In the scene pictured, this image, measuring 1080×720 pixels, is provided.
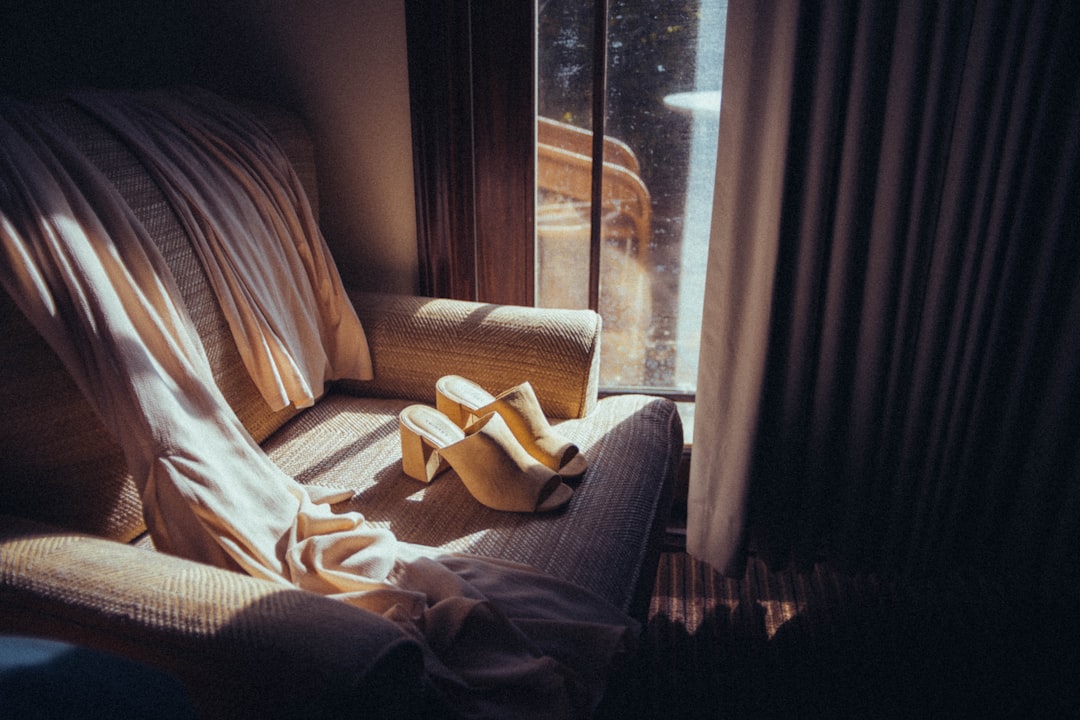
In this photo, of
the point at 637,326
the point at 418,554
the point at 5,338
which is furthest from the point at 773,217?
the point at 5,338

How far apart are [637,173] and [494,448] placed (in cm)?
75

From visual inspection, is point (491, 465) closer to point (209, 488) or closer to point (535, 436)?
point (535, 436)

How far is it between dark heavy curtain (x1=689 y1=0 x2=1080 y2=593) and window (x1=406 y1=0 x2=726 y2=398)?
24 cm

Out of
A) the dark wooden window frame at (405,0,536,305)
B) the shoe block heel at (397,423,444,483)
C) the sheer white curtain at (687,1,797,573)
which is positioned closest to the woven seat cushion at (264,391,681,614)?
the shoe block heel at (397,423,444,483)

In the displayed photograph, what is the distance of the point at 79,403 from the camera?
0.86 metres

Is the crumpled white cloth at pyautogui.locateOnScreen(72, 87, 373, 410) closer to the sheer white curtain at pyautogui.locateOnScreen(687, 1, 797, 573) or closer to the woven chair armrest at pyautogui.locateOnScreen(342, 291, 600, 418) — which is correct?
the woven chair armrest at pyautogui.locateOnScreen(342, 291, 600, 418)

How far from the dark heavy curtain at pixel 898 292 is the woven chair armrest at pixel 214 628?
92 centimetres

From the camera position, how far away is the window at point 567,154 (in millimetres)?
1347

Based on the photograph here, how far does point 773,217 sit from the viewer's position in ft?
3.92

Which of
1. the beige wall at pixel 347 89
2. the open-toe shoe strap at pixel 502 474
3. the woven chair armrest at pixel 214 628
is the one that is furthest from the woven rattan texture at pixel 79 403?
the beige wall at pixel 347 89

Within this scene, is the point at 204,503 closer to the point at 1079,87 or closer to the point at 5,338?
the point at 5,338

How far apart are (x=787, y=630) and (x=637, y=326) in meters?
0.71

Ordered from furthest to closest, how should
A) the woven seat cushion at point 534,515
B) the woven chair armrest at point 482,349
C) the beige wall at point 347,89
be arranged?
the beige wall at point 347,89, the woven chair armrest at point 482,349, the woven seat cushion at point 534,515

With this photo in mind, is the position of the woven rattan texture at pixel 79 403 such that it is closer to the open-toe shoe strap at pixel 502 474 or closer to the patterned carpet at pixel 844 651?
the open-toe shoe strap at pixel 502 474
